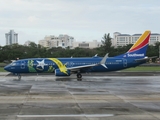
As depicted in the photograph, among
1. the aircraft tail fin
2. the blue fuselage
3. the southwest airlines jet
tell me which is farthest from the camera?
the aircraft tail fin

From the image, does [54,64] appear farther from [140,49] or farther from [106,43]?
[106,43]

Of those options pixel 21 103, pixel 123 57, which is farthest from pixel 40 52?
pixel 21 103

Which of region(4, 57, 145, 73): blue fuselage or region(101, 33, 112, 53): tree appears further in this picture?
region(101, 33, 112, 53): tree

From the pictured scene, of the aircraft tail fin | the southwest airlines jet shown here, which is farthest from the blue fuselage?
the aircraft tail fin

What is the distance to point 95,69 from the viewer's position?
3597cm

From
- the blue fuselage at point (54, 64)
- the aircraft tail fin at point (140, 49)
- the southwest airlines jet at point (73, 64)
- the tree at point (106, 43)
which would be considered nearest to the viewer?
the southwest airlines jet at point (73, 64)

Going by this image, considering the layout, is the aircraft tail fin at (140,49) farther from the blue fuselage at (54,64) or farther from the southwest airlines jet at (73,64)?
the blue fuselage at (54,64)

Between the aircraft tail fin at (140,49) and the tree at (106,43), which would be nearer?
the aircraft tail fin at (140,49)

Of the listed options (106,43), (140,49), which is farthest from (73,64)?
(106,43)

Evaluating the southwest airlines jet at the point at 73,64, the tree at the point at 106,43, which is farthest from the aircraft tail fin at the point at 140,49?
the tree at the point at 106,43

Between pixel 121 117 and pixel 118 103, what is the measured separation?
3562 mm

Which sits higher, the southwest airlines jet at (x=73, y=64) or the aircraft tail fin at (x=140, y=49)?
the aircraft tail fin at (x=140, y=49)

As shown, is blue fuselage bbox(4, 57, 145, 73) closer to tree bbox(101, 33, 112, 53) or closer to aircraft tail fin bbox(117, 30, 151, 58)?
Answer: aircraft tail fin bbox(117, 30, 151, 58)

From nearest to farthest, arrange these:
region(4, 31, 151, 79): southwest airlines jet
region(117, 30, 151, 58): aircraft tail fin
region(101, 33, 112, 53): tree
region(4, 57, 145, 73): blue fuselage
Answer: region(4, 31, 151, 79): southwest airlines jet
region(4, 57, 145, 73): blue fuselage
region(117, 30, 151, 58): aircraft tail fin
region(101, 33, 112, 53): tree
